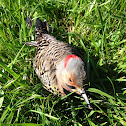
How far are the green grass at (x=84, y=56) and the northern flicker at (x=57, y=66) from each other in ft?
0.63

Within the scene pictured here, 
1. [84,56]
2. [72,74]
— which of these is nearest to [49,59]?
[72,74]

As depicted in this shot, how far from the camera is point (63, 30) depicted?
3.63 meters

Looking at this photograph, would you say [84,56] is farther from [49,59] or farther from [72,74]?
[72,74]

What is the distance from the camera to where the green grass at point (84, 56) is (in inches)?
93.9

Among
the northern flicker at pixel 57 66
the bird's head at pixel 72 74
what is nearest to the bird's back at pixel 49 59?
the northern flicker at pixel 57 66

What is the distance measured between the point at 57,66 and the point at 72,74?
0.50 metres

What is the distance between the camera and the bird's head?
196cm

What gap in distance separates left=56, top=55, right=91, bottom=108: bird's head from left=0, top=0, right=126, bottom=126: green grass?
0.30 meters

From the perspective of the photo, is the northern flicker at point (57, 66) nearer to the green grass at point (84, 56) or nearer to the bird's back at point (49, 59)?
the bird's back at point (49, 59)

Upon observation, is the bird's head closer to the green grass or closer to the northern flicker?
the northern flicker

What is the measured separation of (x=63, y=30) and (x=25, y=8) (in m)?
1.10

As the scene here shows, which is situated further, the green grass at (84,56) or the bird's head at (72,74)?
the green grass at (84,56)

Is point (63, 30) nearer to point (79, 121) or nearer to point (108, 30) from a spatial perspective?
point (108, 30)

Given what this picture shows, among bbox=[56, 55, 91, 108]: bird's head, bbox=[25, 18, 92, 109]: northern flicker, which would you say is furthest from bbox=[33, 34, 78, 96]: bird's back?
bbox=[56, 55, 91, 108]: bird's head
